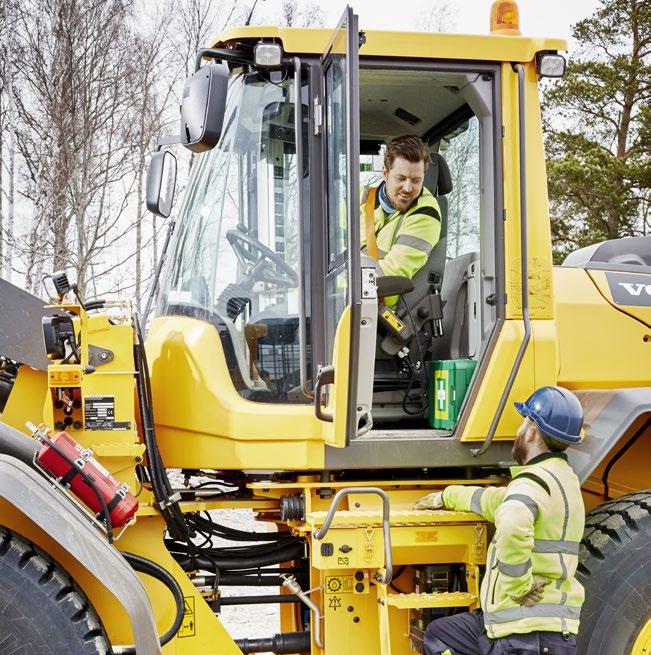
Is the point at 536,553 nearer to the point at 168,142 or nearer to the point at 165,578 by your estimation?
the point at 165,578

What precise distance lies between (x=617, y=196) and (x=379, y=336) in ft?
51.4

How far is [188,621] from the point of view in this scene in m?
3.93

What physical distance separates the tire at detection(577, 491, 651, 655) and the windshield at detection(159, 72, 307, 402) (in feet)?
4.65

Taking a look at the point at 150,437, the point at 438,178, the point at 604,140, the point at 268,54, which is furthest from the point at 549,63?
the point at 604,140

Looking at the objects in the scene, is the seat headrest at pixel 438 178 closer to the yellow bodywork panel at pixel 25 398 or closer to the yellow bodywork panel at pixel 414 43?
the yellow bodywork panel at pixel 414 43

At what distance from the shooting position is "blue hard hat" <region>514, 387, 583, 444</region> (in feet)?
12.1

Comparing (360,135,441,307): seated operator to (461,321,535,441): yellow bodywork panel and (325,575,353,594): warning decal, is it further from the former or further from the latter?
(325,575,353,594): warning decal

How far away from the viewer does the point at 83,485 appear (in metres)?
3.53

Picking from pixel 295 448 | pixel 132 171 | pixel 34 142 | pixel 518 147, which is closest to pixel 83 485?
pixel 295 448

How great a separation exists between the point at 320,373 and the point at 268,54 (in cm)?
132

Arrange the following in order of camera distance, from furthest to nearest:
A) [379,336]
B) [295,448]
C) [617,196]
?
[617,196] → [379,336] → [295,448]

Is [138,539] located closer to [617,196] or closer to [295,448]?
[295,448]

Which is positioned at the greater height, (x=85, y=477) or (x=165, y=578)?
(x=85, y=477)

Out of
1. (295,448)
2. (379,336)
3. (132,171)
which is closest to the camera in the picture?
(295,448)
